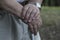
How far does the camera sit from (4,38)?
172 centimetres

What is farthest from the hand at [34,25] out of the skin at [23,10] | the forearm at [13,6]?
the forearm at [13,6]

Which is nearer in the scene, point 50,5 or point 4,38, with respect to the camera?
point 4,38

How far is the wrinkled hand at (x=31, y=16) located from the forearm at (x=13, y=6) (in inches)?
1.3

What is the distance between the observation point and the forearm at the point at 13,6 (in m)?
1.73

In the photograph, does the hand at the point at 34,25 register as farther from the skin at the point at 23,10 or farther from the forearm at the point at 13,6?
the forearm at the point at 13,6

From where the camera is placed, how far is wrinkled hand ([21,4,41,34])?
5.65 feet

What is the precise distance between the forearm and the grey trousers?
0.04 m

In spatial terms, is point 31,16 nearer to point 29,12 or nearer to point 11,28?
point 29,12

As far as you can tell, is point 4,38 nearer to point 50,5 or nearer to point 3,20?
point 3,20

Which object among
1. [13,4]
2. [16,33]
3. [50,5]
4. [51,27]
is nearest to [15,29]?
[16,33]

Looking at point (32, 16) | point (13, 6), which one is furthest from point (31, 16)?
point (13, 6)

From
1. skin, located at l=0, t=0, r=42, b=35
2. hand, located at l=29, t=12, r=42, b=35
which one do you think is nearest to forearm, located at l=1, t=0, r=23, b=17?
skin, located at l=0, t=0, r=42, b=35

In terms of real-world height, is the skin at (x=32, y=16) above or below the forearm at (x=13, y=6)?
below

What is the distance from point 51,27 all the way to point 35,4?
17.9 ft
